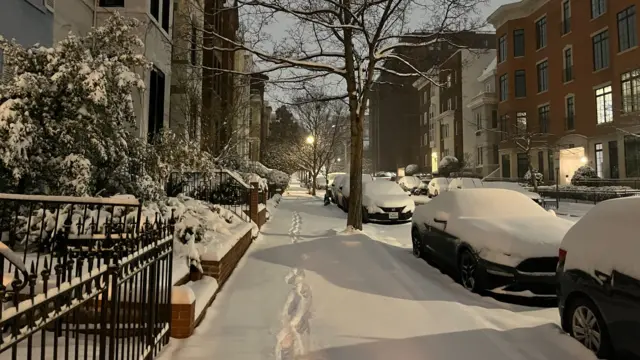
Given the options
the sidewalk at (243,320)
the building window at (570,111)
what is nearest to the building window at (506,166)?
the building window at (570,111)

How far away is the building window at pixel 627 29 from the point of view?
80.7 ft

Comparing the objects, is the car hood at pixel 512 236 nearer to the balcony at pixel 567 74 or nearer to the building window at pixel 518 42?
the balcony at pixel 567 74

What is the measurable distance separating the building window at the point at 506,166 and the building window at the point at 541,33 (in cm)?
951

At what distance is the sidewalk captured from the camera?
4133 millimetres

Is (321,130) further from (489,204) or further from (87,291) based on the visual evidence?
(87,291)

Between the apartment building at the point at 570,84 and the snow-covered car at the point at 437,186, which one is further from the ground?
the apartment building at the point at 570,84

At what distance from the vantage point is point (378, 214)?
15.2 meters

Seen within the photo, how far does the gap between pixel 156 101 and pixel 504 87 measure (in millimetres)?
33799

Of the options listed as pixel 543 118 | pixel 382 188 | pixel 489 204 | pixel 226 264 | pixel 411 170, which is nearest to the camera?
pixel 226 264

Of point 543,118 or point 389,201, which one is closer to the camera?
point 389,201

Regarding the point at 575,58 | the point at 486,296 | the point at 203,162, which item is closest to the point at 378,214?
the point at 203,162

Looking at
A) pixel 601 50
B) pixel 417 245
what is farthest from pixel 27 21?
pixel 601 50

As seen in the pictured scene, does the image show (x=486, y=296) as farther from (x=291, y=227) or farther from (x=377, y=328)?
(x=291, y=227)

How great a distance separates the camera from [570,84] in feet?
103
